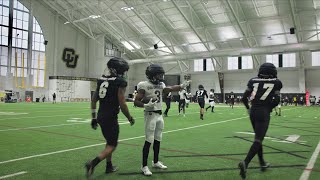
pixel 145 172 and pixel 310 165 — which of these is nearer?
pixel 145 172

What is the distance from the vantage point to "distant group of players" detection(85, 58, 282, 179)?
4945 millimetres

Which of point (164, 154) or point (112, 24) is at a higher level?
point (112, 24)

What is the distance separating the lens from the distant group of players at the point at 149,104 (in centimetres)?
495

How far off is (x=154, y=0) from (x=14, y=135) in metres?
30.8

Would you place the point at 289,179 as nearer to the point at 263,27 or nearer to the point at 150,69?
the point at 150,69

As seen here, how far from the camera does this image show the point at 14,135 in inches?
376

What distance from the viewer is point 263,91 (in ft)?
17.4

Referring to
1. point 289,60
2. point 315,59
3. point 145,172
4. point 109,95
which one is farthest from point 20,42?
point 145,172

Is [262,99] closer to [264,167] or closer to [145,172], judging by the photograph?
[264,167]

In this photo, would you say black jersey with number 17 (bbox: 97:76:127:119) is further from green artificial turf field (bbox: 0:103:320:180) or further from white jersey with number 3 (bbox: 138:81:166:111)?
green artificial turf field (bbox: 0:103:320:180)

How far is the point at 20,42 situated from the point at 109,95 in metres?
48.0

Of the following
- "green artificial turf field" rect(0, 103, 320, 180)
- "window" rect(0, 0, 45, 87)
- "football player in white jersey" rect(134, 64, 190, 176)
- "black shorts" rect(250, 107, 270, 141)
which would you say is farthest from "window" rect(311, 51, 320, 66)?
"football player in white jersey" rect(134, 64, 190, 176)

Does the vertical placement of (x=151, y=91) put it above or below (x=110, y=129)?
above

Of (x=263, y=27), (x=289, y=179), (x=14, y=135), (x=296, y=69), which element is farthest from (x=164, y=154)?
(x=296, y=69)
